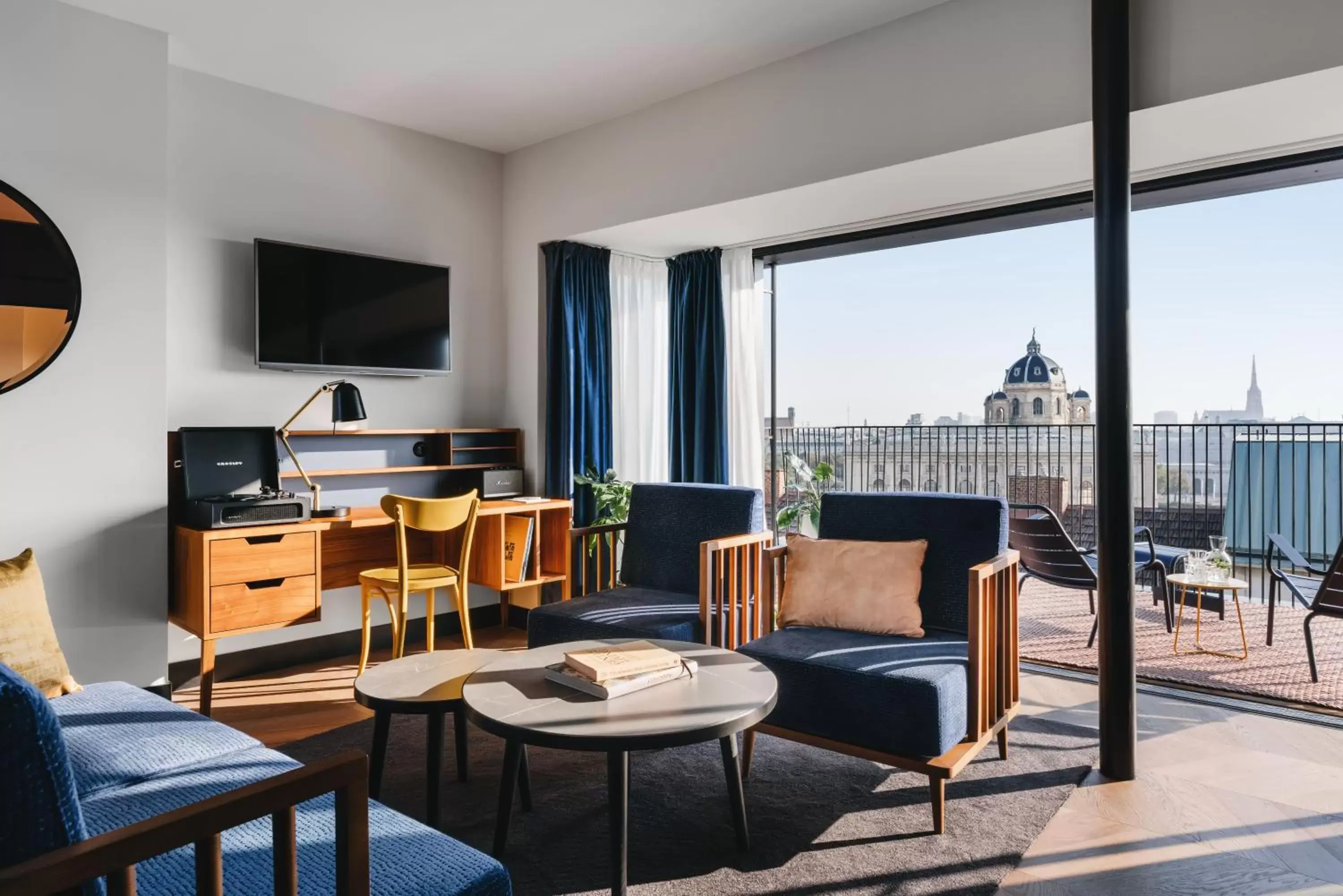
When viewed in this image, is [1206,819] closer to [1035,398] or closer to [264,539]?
[1035,398]

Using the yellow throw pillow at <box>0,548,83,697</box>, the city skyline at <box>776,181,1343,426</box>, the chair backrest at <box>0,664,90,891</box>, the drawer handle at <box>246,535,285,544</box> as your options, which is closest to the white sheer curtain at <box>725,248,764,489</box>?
the city skyline at <box>776,181,1343,426</box>

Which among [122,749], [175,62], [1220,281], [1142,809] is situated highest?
[175,62]

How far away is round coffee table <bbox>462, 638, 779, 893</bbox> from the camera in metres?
1.76

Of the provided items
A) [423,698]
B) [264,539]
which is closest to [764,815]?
[423,698]

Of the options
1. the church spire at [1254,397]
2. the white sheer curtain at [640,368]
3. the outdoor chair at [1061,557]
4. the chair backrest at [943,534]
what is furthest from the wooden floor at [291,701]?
the church spire at [1254,397]

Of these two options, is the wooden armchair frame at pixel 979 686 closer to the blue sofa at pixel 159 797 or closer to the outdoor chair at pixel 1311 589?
the blue sofa at pixel 159 797

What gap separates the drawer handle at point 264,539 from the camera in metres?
3.39

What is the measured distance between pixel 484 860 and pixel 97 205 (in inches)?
123

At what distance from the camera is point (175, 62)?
3635 millimetres

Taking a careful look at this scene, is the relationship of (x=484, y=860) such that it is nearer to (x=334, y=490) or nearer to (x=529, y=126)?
(x=334, y=490)

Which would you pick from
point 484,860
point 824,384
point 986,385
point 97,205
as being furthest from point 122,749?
point 986,385

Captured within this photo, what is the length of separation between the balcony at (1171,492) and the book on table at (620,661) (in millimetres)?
2439

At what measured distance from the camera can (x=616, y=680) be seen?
203cm

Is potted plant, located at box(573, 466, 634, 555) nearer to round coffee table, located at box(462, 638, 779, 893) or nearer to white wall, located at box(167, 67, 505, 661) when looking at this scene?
white wall, located at box(167, 67, 505, 661)
